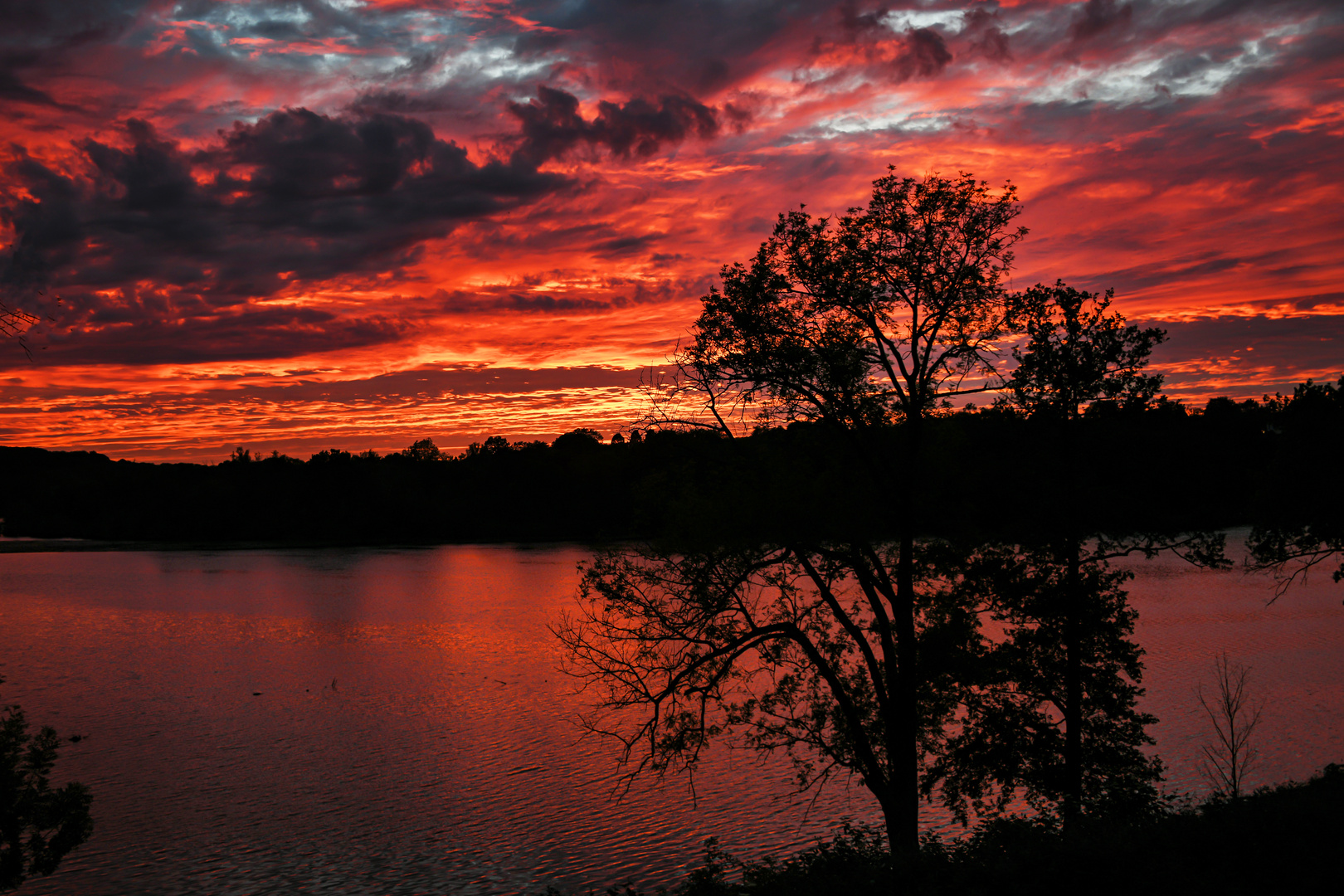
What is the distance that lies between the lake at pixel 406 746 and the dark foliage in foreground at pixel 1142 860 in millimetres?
12090

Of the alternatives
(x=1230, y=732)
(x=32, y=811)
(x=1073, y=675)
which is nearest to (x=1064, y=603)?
(x=1073, y=675)

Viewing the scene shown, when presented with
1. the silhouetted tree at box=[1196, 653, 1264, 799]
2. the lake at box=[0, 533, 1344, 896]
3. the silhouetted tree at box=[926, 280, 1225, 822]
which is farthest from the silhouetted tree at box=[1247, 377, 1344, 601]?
the lake at box=[0, 533, 1344, 896]

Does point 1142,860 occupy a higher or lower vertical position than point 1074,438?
lower

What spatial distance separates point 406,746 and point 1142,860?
30.1 meters

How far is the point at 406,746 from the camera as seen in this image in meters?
35.6

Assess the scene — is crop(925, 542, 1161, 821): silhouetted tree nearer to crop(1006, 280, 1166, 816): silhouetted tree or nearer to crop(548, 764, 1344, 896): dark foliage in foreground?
crop(1006, 280, 1166, 816): silhouetted tree

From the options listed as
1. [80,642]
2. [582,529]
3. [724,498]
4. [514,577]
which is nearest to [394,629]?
[80,642]

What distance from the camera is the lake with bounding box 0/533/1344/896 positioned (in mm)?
25000

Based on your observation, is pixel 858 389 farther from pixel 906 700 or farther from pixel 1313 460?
pixel 1313 460

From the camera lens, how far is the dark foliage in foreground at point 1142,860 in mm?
11273

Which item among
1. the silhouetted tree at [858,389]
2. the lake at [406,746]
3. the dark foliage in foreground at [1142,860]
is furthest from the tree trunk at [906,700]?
the lake at [406,746]

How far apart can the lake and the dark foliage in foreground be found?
39.7ft

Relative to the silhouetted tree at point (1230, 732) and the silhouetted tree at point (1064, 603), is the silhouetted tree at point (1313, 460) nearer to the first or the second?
the silhouetted tree at point (1064, 603)

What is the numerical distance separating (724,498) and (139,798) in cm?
2407
